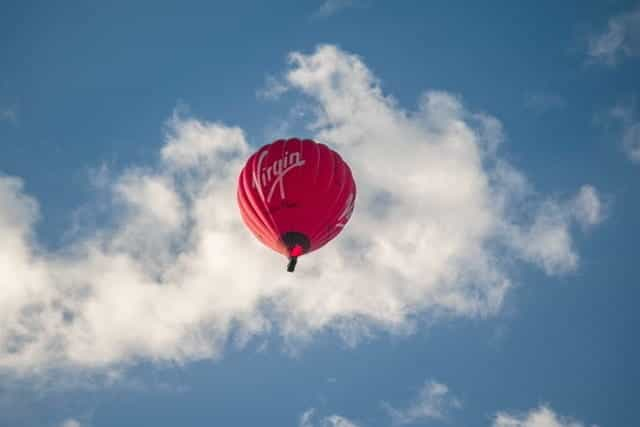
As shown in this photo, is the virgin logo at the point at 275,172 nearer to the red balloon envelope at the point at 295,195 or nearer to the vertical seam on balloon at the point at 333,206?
the red balloon envelope at the point at 295,195

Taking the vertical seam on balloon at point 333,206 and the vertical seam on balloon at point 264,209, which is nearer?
the vertical seam on balloon at point 264,209

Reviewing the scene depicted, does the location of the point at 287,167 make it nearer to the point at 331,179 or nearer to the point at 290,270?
the point at 331,179

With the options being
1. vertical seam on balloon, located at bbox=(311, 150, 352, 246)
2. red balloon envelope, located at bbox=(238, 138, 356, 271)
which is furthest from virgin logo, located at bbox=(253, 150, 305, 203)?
vertical seam on balloon, located at bbox=(311, 150, 352, 246)

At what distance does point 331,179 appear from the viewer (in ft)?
71.5

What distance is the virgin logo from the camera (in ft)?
69.9

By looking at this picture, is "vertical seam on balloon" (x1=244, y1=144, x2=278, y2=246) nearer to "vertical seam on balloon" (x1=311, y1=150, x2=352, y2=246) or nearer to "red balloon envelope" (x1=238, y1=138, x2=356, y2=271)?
"red balloon envelope" (x1=238, y1=138, x2=356, y2=271)

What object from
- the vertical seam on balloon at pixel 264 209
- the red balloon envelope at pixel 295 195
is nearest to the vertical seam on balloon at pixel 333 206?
the red balloon envelope at pixel 295 195

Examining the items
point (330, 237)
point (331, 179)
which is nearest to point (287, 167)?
point (331, 179)

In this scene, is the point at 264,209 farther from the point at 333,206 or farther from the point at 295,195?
the point at 333,206

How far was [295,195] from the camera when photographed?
68.9 ft

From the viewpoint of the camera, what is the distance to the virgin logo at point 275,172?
2130cm

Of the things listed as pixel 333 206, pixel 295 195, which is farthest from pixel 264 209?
pixel 333 206

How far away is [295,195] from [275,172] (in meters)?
1.22

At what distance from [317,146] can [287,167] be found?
1.78 metres
